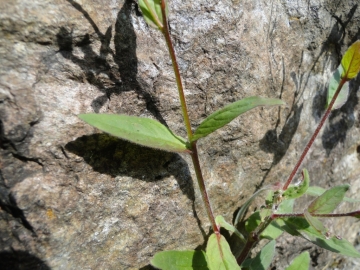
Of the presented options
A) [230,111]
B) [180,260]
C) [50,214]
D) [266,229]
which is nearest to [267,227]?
[266,229]

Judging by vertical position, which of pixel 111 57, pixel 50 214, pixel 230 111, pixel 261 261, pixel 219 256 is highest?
pixel 111 57

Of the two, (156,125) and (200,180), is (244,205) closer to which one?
(200,180)

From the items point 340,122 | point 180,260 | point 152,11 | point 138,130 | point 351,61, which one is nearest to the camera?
point 152,11

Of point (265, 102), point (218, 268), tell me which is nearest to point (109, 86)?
point (265, 102)

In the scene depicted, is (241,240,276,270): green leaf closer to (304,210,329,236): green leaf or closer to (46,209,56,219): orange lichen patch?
(304,210,329,236): green leaf

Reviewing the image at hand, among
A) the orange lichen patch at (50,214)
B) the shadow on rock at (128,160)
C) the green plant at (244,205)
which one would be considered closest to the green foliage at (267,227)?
the green plant at (244,205)

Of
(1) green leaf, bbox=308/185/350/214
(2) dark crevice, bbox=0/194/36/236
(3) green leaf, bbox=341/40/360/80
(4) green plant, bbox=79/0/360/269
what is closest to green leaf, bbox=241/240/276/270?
(4) green plant, bbox=79/0/360/269
